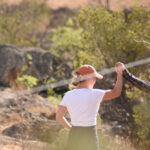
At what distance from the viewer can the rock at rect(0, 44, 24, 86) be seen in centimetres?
1481

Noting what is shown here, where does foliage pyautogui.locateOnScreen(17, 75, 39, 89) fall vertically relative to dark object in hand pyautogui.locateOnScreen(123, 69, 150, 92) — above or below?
below

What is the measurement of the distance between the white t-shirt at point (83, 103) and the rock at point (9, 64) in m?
11.2

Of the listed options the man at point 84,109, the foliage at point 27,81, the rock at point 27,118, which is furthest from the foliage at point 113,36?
the man at point 84,109

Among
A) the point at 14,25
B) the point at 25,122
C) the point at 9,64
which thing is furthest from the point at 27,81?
the point at 14,25

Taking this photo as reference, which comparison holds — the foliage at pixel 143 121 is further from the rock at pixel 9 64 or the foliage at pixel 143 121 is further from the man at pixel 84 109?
the rock at pixel 9 64

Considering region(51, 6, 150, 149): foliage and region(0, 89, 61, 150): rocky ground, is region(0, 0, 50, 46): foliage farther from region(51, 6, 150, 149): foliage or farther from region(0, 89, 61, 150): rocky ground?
region(51, 6, 150, 149): foliage

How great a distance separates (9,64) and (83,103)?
37.7 feet

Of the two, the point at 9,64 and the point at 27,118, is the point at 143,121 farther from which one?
the point at 9,64

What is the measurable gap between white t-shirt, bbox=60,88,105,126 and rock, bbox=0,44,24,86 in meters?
11.2

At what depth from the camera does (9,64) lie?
14906 mm

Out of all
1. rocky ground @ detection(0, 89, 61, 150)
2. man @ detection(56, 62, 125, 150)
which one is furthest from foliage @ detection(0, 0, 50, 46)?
man @ detection(56, 62, 125, 150)

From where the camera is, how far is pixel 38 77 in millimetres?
16312

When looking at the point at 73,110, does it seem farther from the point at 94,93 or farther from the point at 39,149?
the point at 39,149

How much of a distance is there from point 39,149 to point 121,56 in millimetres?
5052
